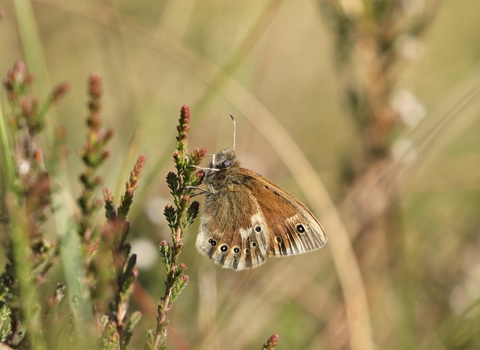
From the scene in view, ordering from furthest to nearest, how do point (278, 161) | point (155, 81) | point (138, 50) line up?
1. point (138, 50)
2. point (278, 161)
3. point (155, 81)

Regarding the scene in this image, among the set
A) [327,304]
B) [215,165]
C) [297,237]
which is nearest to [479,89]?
[297,237]

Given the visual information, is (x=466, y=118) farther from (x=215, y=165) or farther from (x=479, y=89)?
(x=215, y=165)

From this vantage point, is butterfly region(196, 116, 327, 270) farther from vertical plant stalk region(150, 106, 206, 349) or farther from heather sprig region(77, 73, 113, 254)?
heather sprig region(77, 73, 113, 254)

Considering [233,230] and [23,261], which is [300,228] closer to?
[233,230]

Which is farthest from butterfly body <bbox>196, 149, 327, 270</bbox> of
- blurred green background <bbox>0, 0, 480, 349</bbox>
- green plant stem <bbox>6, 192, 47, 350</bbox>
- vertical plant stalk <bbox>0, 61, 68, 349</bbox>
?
green plant stem <bbox>6, 192, 47, 350</bbox>

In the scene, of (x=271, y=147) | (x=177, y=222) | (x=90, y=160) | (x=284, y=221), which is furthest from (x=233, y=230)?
(x=271, y=147)

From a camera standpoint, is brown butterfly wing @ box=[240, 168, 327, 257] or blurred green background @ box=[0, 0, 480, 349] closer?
brown butterfly wing @ box=[240, 168, 327, 257]
